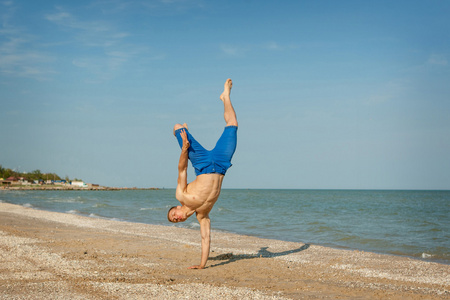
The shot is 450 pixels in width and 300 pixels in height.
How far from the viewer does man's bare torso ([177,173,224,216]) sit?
7.58 meters

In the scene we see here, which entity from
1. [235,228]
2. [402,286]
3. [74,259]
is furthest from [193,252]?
[235,228]

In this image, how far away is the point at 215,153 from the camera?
7.40 meters

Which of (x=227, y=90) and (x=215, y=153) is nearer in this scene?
(x=215, y=153)

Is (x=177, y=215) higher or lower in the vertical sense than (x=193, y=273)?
higher

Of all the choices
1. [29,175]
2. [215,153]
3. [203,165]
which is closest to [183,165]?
[203,165]

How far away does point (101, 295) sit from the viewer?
608 centimetres

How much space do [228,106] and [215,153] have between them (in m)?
1.05

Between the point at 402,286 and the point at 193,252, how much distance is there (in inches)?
218

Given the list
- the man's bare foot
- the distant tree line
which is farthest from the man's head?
the distant tree line

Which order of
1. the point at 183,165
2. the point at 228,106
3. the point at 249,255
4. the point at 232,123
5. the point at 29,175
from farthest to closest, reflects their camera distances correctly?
the point at 29,175
the point at 249,255
the point at 228,106
the point at 232,123
the point at 183,165

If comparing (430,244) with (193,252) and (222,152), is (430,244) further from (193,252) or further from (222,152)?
(222,152)

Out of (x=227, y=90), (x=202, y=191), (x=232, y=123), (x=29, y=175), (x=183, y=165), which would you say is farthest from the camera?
(x=29, y=175)

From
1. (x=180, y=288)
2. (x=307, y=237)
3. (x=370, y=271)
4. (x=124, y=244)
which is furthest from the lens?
(x=307, y=237)

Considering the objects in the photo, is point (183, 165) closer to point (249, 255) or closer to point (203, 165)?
point (203, 165)
